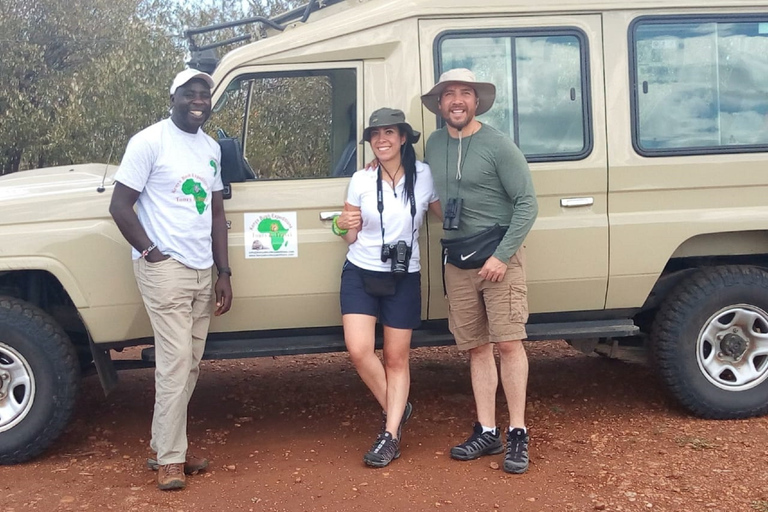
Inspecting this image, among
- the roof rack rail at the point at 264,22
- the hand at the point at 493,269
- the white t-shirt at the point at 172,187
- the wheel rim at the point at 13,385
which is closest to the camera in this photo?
the white t-shirt at the point at 172,187

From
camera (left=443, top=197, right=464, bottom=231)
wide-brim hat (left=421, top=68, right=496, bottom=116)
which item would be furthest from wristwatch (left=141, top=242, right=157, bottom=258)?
wide-brim hat (left=421, top=68, right=496, bottom=116)

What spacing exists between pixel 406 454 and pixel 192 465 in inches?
43.5

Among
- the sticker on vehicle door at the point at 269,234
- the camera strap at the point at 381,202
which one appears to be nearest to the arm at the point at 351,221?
the camera strap at the point at 381,202

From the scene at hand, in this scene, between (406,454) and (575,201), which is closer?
(406,454)

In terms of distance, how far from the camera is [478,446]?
4258 millimetres

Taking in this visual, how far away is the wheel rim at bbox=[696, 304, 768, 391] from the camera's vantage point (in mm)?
4738

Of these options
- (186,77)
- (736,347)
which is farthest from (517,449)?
(186,77)

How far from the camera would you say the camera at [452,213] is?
404cm

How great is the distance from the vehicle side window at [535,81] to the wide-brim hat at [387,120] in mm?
508

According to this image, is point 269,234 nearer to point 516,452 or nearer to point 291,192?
point 291,192

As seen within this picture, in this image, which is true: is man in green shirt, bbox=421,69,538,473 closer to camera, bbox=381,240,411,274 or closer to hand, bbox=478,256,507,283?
hand, bbox=478,256,507,283

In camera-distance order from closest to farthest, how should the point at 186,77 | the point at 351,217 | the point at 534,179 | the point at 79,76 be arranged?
the point at 186,77 → the point at 351,217 → the point at 534,179 → the point at 79,76

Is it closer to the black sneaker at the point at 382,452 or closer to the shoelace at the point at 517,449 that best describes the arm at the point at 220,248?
the black sneaker at the point at 382,452

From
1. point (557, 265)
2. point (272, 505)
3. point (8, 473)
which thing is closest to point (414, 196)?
point (557, 265)
